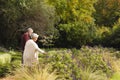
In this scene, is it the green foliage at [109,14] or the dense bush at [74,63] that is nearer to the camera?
the dense bush at [74,63]

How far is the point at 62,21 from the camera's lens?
51.4m

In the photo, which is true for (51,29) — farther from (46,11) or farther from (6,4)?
(6,4)

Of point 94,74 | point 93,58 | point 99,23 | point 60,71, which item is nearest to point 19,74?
point 60,71

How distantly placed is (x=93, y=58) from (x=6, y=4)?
892 inches

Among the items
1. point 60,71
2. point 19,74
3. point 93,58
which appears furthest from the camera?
point 93,58

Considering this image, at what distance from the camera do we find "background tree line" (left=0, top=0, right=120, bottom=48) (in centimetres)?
3766

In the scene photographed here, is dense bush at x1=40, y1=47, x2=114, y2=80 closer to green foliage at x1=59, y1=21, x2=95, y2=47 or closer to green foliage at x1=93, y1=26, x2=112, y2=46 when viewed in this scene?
green foliage at x1=93, y1=26, x2=112, y2=46

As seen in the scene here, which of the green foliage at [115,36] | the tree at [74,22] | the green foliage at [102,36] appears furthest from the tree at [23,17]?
the green foliage at [102,36]

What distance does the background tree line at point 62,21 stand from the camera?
1483 inches

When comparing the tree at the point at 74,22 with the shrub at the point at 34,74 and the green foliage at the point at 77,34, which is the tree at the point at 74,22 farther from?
the shrub at the point at 34,74


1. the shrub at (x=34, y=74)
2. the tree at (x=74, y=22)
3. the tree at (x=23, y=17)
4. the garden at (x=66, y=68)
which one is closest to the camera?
the shrub at (x=34, y=74)

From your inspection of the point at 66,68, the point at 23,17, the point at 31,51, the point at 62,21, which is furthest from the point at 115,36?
the point at 66,68

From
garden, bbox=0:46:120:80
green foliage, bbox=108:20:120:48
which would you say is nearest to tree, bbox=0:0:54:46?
green foliage, bbox=108:20:120:48

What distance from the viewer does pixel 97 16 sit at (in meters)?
58.2
